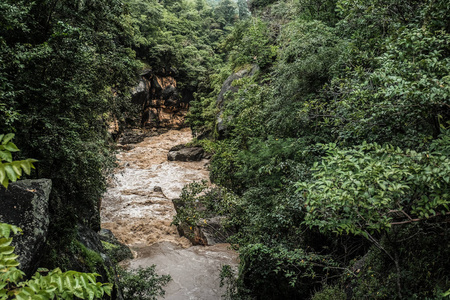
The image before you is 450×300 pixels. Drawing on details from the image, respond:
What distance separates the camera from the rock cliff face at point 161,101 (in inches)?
1129

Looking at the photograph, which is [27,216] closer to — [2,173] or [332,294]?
[2,173]

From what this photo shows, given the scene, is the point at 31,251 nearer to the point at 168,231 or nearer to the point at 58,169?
the point at 58,169

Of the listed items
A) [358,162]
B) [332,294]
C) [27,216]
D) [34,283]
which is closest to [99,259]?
[27,216]

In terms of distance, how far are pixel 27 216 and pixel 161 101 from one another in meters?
28.6

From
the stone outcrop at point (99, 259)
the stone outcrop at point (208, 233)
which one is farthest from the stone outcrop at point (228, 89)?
the stone outcrop at point (99, 259)

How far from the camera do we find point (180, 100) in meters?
32.5

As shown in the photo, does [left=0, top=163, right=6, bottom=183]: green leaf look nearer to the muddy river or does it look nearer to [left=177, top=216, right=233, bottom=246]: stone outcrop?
the muddy river

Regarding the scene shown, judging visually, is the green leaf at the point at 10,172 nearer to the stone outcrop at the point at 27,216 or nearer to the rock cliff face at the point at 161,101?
the stone outcrop at the point at 27,216

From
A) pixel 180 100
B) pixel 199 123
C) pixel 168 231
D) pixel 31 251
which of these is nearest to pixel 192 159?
pixel 199 123

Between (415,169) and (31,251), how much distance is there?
4731 mm

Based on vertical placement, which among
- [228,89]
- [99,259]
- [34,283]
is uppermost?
[34,283]

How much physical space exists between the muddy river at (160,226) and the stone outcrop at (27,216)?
9.28 ft

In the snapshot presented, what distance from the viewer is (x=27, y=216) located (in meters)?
3.41

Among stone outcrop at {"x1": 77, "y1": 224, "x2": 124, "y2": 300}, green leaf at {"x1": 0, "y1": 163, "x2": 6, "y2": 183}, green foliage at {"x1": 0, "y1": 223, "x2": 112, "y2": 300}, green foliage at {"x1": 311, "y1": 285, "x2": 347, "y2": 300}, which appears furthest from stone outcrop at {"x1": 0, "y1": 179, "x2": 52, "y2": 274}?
green foliage at {"x1": 311, "y1": 285, "x2": 347, "y2": 300}
